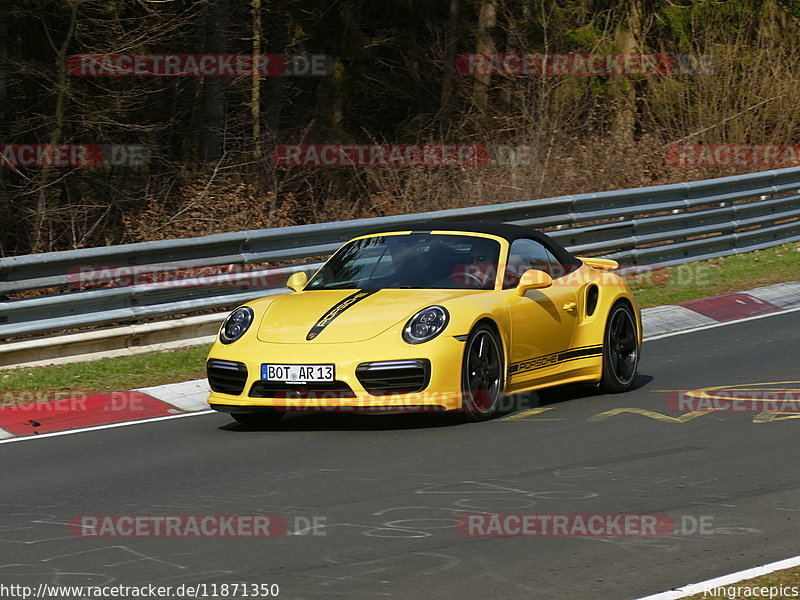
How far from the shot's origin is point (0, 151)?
18828 mm

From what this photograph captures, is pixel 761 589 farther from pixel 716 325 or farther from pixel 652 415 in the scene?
pixel 716 325

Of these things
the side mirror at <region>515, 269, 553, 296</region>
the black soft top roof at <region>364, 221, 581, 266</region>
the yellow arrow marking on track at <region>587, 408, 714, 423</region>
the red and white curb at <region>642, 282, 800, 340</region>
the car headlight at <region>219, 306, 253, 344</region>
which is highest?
the black soft top roof at <region>364, 221, 581, 266</region>

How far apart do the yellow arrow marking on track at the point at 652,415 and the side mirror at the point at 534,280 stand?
1011 mm

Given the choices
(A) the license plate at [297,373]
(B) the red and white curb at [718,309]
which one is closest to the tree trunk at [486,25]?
(B) the red and white curb at [718,309]

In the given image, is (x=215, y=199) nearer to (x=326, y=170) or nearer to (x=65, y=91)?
(x=65, y=91)

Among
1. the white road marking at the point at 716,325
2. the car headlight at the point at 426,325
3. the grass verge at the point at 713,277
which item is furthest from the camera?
the grass verge at the point at 713,277

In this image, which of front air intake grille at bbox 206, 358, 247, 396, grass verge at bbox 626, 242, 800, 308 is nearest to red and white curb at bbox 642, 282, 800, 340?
grass verge at bbox 626, 242, 800, 308

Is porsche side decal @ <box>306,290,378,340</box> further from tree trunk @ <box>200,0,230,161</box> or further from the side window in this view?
tree trunk @ <box>200,0,230,161</box>

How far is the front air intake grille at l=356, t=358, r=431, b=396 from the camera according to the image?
8812 millimetres

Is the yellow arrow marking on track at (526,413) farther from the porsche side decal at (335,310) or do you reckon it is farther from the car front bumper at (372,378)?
the porsche side decal at (335,310)

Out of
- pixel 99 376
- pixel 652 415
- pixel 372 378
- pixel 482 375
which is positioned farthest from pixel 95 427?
pixel 652 415

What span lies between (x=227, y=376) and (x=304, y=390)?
646 mm

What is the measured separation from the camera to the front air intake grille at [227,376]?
29.9 ft

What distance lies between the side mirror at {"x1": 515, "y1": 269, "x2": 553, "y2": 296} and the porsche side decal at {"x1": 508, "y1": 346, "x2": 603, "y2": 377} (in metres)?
0.56
